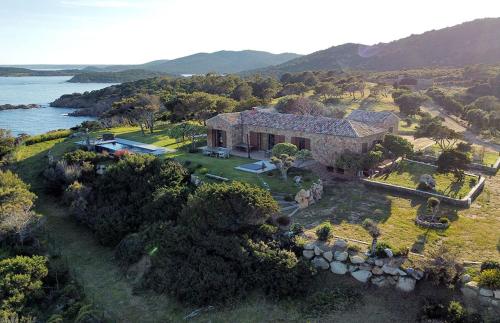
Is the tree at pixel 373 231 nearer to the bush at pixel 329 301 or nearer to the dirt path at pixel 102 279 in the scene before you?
the bush at pixel 329 301

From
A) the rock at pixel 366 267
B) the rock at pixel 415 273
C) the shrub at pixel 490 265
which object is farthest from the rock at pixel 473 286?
the rock at pixel 366 267

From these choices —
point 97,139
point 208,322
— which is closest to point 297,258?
point 208,322

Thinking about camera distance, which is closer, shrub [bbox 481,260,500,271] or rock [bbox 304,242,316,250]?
shrub [bbox 481,260,500,271]

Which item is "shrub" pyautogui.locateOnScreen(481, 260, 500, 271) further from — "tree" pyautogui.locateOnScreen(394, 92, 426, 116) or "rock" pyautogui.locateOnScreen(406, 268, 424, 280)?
"tree" pyautogui.locateOnScreen(394, 92, 426, 116)

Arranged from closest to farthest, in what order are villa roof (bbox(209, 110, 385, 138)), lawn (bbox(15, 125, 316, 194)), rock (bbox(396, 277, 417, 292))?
rock (bbox(396, 277, 417, 292)) → lawn (bbox(15, 125, 316, 194)) → villa roof (bbox(209, 110, 385, 138))

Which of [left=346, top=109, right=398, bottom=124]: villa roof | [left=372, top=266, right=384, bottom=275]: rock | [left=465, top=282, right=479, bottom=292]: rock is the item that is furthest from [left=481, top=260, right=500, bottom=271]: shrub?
[left=346, top=109, right=398, bottom=124]: villa roof

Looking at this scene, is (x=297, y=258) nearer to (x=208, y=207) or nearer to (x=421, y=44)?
(x=208, y=207)
